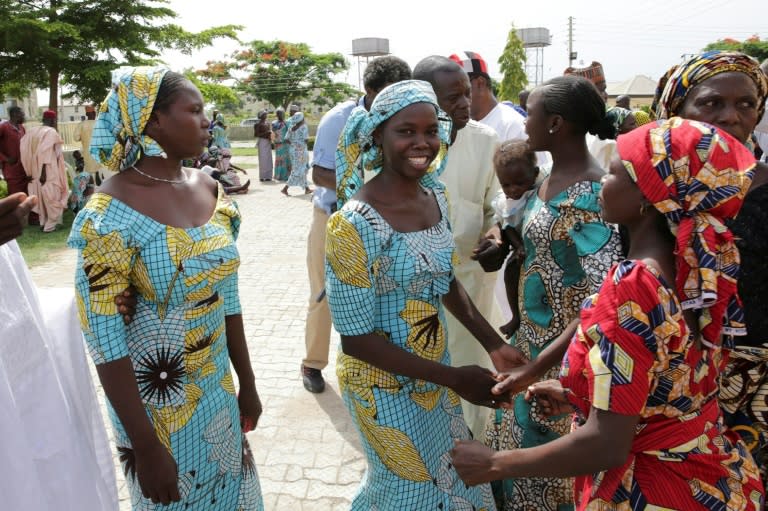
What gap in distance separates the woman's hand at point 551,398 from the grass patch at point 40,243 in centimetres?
874

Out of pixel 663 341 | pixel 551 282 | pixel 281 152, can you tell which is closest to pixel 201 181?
pixel 551 282

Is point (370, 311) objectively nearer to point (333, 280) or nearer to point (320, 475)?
point (333, 280)

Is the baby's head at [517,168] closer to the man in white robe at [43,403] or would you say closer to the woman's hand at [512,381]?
the woman's hand at [512,381]

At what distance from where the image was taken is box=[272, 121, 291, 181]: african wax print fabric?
16891 mm

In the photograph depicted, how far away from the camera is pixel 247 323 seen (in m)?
6.37

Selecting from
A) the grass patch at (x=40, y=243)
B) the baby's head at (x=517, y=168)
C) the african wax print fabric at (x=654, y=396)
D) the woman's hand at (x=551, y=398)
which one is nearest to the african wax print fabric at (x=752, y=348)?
the african wax print fabric at (x=654, y=396)

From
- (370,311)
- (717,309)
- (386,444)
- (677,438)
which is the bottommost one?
(386,444)

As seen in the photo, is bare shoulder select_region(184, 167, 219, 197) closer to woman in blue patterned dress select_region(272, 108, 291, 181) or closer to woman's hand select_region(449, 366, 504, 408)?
woman's hand select_region(449, 366, 504, 408)

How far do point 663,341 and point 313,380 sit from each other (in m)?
3.59

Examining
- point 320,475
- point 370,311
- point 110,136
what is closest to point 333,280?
point 370,311

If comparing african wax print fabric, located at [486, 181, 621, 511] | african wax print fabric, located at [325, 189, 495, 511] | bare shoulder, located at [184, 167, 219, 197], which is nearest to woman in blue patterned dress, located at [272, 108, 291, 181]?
bare shoulder, located at [184, 167, 219, 197]

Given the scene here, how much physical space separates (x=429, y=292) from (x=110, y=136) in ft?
4.06

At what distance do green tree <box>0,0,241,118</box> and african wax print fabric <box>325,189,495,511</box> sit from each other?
1637 cm

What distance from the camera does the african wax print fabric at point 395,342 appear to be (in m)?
2.03
